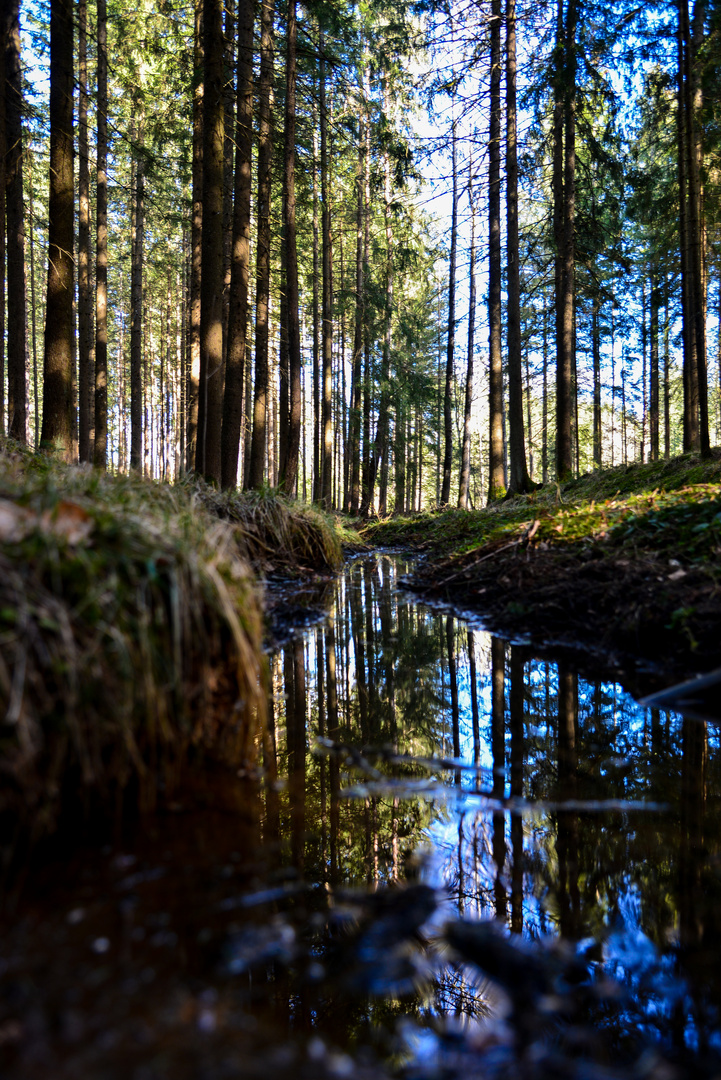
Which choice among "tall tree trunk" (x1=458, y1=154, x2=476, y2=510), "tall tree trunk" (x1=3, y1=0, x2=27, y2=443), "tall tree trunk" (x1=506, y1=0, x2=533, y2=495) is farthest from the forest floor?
"tall tree trunk" (x1=458, y1=154, x2=476, y2=510)

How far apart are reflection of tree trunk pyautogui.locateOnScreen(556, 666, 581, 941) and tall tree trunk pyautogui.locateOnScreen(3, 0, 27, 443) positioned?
8227 mm

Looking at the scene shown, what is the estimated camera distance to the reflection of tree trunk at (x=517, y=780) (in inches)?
56.5

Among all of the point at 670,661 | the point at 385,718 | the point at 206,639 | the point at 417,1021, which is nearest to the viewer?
the point at 417,1021

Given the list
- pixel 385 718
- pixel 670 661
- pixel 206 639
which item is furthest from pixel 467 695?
pixel 206 639

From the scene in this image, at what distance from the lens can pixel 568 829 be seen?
1750mm

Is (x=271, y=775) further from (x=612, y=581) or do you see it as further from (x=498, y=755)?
(x=612, y=581)

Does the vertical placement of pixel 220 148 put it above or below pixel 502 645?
above

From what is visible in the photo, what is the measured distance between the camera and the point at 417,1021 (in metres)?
1.11

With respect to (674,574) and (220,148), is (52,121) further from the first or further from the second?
(674,574)

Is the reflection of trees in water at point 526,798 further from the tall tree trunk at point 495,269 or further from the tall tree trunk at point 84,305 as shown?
the tall tree trunk at point 84,305

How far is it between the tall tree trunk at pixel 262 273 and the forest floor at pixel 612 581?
4824 millimetres

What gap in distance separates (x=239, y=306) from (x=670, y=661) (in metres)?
7.45

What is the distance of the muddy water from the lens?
91cm

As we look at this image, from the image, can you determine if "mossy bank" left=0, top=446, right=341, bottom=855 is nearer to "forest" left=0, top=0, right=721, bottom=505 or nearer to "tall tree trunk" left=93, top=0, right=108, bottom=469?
"forest" left=0, top=0, right=721, bottom=505
